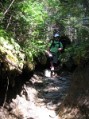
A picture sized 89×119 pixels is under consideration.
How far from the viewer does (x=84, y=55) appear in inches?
456

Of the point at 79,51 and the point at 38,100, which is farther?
the point at 38,100

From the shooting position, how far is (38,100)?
1290 centimetres

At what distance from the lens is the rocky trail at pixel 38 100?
10508 mm

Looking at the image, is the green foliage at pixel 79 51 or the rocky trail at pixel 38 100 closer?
the rocky trail at pixel 38 100

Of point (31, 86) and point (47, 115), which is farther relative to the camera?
point (31, 86)

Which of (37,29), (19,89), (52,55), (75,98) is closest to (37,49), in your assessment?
(37,29)

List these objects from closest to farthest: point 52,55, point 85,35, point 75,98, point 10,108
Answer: point 10,108 < point 75,98 < point 85,35 < point 52,55

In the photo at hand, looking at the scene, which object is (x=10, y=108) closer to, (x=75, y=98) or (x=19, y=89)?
(x=19, y=89)

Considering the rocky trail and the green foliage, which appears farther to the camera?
the green foliage

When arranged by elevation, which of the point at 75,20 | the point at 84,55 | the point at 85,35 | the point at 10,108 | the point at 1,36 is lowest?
the point at 10,108

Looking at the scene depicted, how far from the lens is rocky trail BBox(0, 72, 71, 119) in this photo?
10.5 m

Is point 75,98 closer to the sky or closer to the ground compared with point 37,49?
closer to the ground

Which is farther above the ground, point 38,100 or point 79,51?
point 79,51

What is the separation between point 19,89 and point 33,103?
117 cm
